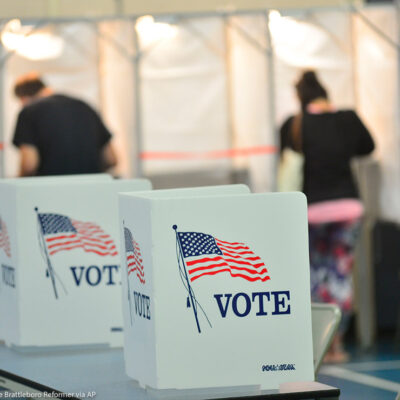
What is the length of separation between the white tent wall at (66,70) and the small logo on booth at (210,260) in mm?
4208

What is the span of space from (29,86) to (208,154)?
1.38 m

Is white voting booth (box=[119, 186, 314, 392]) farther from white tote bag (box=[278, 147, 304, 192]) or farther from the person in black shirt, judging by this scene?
white tote bag (box=[278, 147, 304, 192])

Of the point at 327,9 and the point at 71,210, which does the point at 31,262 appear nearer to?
the point at 71,210

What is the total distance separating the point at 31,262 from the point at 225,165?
3863 millimetres

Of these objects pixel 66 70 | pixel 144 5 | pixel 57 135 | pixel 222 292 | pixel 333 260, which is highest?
pixel 144 5

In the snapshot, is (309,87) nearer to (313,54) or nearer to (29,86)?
(313,54)

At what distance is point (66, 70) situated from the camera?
6492 millimetres

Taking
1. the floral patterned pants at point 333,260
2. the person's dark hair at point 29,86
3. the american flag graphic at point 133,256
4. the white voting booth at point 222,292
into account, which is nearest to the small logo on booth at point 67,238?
the american flag graphic at point 133,256

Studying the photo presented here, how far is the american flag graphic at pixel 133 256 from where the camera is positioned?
235 cm

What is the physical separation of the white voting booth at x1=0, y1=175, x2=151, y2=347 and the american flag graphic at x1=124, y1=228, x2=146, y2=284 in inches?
15.3

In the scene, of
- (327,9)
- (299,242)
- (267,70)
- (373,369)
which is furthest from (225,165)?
(299,242)

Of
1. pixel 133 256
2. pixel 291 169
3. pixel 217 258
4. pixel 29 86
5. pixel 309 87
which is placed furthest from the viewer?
pixel 291 169

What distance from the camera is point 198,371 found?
229cm

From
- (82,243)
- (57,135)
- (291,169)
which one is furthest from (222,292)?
(291,169)
